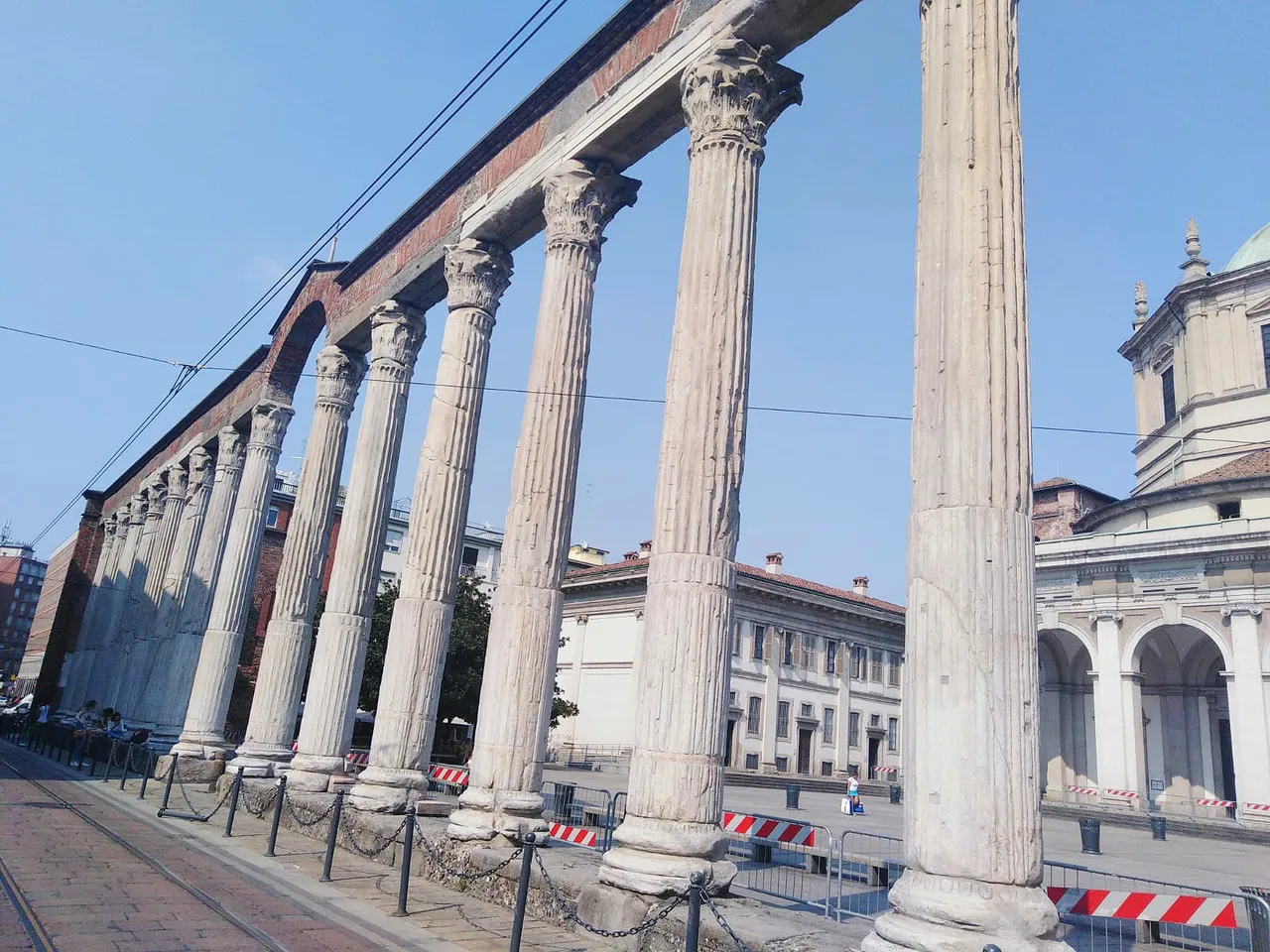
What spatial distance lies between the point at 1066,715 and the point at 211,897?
3404 cm

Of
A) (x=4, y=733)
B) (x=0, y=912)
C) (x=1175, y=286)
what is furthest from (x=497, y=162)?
(x=1175, y=286)

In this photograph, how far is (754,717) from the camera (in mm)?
39906

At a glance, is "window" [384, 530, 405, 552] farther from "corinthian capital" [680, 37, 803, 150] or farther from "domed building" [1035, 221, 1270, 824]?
"corinthian capital" [680, 37, 803, 150]

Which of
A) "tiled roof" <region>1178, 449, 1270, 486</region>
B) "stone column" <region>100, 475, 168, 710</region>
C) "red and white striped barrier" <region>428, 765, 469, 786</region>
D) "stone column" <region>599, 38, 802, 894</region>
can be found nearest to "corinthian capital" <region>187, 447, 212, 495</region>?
"stone column" <region>100, 475, 168, 710</region>

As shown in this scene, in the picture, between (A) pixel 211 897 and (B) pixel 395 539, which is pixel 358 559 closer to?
(A) pixel 211 897

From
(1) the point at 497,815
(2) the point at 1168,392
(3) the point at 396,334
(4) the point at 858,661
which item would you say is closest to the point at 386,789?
(1) the point at 497,815

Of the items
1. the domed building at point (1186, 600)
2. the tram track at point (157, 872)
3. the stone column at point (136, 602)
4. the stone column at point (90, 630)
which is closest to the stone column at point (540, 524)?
the tram track at point (157, 872)

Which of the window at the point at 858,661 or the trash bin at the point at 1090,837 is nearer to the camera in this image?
the trash bin at the point at 1090,837

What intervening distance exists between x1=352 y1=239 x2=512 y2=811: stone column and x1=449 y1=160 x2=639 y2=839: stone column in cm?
186

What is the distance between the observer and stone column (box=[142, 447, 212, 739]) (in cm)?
2278

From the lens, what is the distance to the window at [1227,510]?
103ft

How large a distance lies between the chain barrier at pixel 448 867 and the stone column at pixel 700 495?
4.93ft

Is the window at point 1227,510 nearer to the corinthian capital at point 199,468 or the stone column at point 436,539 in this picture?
the stone column at point 436,539

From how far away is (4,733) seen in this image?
31.9m
